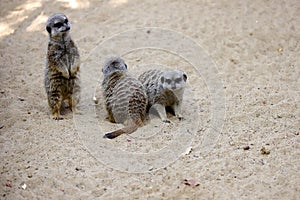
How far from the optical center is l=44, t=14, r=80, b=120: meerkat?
388 centimetres

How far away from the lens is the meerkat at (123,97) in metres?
3.70

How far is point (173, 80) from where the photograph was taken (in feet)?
12.5

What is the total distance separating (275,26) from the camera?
16.7ft

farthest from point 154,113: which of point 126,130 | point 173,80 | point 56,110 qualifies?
point 56,110

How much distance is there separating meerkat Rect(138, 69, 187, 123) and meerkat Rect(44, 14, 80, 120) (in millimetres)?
631

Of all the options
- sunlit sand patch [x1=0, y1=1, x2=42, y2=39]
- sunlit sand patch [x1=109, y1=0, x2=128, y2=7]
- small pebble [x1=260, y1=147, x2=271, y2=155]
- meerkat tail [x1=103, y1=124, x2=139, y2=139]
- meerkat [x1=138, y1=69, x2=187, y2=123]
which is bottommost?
small pebble [x1=260, y1=147, x2=271, y2=155]

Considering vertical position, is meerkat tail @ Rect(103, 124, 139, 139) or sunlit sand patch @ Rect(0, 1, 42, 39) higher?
sunlit sand patch @ Rect(0, 1, 42, 39)

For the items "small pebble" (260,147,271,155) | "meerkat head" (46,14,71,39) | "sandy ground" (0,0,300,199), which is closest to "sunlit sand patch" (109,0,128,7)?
"sandy ground" (0,0,300,199)

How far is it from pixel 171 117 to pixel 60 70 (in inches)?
39.6

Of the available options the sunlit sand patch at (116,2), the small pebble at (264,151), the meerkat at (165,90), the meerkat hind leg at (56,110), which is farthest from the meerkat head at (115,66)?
the sunlit sand patch at (116,2)

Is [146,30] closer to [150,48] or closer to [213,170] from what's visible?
[150,48]

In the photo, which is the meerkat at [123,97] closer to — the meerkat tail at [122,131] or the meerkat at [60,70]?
the meerkat tail at [122,131]

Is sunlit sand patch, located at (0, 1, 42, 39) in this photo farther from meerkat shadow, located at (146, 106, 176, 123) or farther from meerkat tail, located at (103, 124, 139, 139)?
meerkat tail, located at (103, 124, 139, 139)

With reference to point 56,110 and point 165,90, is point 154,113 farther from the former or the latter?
point 56,110
